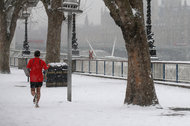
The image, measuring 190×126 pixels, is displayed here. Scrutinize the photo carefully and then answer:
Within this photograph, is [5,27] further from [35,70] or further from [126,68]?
[35,70]

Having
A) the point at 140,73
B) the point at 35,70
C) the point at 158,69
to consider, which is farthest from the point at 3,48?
the point at 140,73

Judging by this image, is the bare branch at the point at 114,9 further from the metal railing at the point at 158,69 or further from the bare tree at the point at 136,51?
the metal railing at the point at 158,69

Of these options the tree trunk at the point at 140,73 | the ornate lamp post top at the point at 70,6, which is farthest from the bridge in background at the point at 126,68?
the ornate lamp post top at the point at 70,6

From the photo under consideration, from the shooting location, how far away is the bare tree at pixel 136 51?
8.85 m

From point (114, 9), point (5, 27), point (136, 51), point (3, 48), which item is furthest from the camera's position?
point (3, 48)

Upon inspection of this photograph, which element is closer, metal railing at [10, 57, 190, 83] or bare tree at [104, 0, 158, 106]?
bare tree at [104, 0, 158, 106]

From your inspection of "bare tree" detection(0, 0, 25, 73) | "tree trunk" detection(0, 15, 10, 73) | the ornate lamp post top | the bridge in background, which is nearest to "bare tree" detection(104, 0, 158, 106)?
the ornate lamp post top

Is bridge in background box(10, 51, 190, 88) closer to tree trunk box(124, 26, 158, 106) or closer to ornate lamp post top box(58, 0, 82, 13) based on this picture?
tree trunk box(124, 26, 158, 106)

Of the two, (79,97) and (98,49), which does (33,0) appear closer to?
(79,97)

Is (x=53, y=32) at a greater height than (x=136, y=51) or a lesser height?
greater

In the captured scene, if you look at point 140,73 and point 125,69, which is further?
point 125,69

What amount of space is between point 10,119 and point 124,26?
3718 mm

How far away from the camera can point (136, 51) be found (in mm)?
9094

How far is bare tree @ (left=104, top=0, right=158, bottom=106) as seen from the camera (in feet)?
29.0
